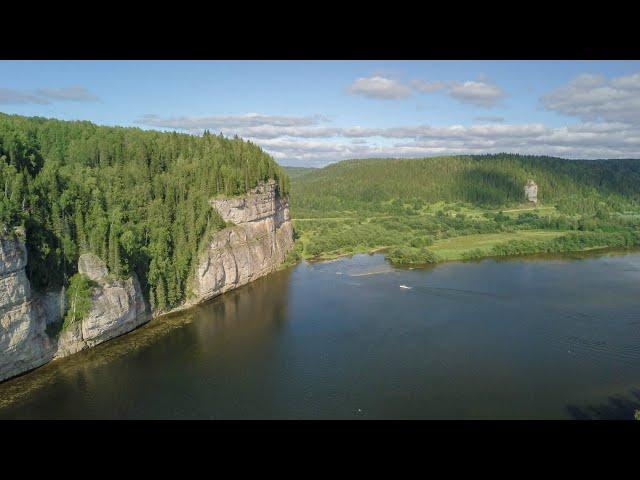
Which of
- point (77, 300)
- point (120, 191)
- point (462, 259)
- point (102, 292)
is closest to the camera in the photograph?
point (77, 300)

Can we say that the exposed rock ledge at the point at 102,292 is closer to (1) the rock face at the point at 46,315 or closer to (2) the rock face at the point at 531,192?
(1) the rock face at the point at 46,315

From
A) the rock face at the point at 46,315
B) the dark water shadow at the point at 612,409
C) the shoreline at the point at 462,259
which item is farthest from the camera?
the shoreline at the point at 462,259

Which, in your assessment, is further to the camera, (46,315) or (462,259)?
(462,259)

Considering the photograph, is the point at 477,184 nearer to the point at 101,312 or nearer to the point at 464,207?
the point at 464,207

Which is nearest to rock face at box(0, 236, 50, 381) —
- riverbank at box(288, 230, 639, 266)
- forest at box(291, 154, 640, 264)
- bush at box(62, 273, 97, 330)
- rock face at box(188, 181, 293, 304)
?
bush at box(62, 273, 97, 330)

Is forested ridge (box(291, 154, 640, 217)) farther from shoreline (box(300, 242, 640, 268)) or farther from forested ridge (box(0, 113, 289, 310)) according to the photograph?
forested ridge (box(0, 113, 289, 310))

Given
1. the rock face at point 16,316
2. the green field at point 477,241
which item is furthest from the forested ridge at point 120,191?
the green field at point 477,241

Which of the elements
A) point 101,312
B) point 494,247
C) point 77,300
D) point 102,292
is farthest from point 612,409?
point 494,247
